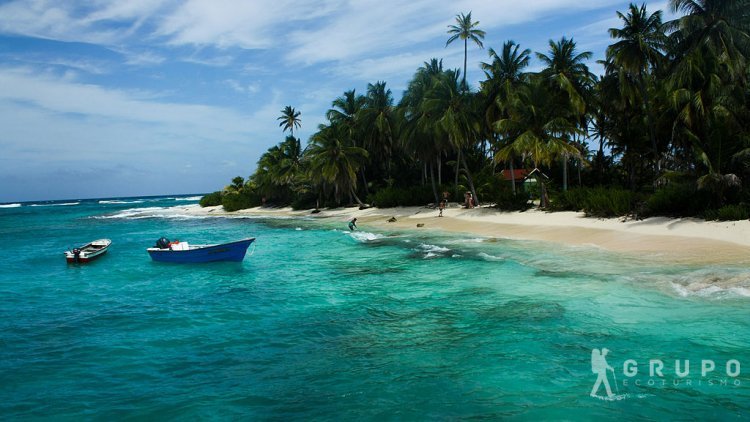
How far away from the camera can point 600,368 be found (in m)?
7.95

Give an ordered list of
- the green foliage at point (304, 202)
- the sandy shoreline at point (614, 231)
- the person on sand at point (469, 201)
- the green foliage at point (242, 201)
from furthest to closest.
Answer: the green foliage at point (242, 201)
the green foliage at point (304, 202)
the person on sand at point (469, 201)
the sandy shoreline at point (614, 231)

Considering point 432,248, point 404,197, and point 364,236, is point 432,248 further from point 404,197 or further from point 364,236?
point 404,197

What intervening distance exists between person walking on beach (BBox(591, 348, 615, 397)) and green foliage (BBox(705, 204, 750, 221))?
592 inches

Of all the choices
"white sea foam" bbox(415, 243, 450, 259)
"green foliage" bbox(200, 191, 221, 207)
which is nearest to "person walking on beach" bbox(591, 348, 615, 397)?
"white sea foam" bbox(415, 243, 450, 259)

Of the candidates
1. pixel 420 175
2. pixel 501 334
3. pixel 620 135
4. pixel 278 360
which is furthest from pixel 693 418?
pixel 420 175

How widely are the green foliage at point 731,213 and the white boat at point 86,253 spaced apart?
94.1 ft

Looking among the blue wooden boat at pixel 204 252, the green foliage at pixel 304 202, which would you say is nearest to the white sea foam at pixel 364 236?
the blue wooden boat at pixel 204 252

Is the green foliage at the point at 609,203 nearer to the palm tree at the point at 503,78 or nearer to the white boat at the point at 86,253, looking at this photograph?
the palm tree at the point at 503,78

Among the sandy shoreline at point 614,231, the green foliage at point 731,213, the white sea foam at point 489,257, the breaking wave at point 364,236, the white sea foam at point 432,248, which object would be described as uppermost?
the green foliage at point 731,213

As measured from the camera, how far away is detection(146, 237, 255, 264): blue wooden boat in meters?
21.3

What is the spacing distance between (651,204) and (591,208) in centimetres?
358

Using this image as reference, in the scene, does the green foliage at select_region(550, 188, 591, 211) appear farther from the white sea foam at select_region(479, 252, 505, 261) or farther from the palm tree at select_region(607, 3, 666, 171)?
the white sea foam at select_region(479, 252, 505, 261)

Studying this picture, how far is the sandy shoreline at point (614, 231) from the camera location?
17031 mm

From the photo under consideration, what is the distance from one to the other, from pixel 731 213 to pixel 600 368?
16.1 meters
